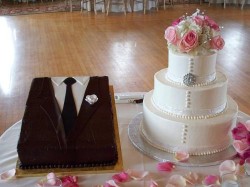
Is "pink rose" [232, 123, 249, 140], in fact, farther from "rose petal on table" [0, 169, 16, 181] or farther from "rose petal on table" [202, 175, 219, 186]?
"rose petal on table" [0, 169, 16, 181]

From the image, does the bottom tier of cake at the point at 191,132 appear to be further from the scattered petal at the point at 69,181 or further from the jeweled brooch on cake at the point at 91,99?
the scattered petal at the point at 69,181

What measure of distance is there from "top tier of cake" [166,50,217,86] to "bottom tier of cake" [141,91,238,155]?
0.53 ft

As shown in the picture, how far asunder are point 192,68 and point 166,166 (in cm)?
41

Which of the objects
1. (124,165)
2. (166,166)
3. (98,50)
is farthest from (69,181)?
(98,50)

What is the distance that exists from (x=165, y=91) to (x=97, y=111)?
1.00 ft

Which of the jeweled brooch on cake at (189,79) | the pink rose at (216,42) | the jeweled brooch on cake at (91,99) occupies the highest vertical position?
the pink rose at (216,42)

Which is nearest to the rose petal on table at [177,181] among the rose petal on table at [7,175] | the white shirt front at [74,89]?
the white shirt front at [74,89]

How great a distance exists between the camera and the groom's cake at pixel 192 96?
1.40 meters

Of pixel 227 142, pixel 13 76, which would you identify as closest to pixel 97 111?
pixel 227 142

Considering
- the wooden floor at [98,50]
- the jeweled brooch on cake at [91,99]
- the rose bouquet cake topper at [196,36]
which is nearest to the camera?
the rose bouquet cake topper at [196,36]

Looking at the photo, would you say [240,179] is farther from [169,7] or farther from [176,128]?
[169,7]

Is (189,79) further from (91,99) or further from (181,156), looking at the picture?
(91,99)

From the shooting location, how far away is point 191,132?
1.45 meters

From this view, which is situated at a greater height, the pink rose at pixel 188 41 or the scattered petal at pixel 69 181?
the pink rose at pixel 188 41
